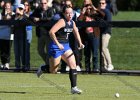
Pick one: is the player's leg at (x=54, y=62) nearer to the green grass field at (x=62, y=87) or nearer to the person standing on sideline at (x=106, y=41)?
the green grass field at (x=62, y=87)

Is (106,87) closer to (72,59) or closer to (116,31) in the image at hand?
(72,59)

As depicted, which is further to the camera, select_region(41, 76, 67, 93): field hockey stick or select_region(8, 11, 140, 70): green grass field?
select_region(8, 11, 140, 70): green grass field

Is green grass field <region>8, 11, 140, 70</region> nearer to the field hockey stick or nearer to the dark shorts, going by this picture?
the field hockey stick

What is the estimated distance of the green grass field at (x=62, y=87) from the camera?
13.7m

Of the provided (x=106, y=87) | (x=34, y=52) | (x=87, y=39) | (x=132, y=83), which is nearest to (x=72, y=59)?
(x=106, y=87)

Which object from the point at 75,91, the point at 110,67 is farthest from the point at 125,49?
the point at 75,91

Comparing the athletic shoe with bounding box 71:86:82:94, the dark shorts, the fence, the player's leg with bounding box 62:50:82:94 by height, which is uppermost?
the fence

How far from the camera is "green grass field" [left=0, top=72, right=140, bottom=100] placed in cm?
1370

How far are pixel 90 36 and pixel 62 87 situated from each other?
12.1ft

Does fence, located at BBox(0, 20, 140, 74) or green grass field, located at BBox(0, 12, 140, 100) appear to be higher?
fence, located at BBox(0, 20, 140, 74)

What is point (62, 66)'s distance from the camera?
62.7 ft

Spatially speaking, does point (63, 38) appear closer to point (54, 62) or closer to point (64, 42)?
point (64, 42)

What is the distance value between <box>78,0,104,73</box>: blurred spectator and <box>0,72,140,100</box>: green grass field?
1.78ft

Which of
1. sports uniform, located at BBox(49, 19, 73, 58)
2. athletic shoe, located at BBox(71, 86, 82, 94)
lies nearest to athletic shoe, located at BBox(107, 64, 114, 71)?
sports uniform, located at BBox(49, 19, 73, 58)
